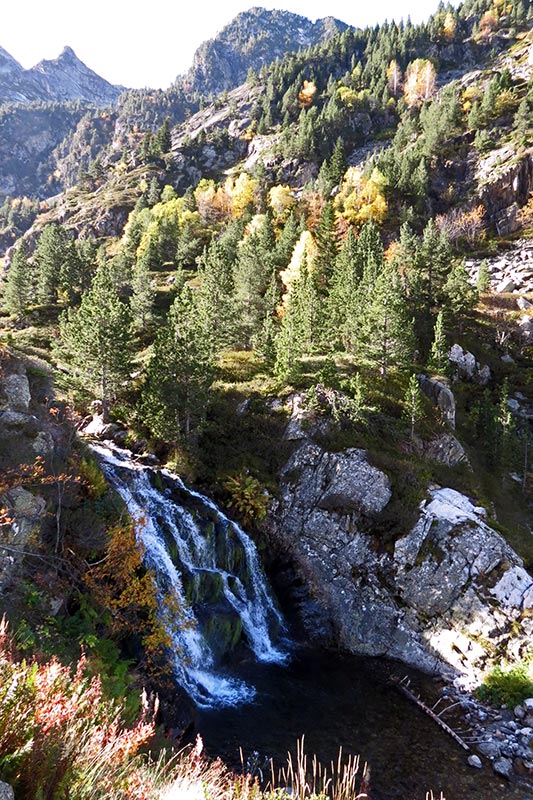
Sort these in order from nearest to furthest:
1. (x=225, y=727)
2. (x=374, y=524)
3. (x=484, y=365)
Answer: (x=225, y=727), (x=374, y=524), (x=484, y=365)

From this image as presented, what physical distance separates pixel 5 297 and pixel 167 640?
60.8 m

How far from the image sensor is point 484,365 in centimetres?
5147

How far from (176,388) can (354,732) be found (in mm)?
21272

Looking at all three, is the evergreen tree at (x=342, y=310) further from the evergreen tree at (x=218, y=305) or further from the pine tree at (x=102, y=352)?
the pine tree at (x=102, y=352)

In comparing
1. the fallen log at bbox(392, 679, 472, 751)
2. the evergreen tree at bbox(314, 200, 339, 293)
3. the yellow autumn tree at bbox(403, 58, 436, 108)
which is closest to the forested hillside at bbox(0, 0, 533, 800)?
the evergreen tree at bbox(314, 200, 339, 293)

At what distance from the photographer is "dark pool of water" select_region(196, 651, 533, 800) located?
16000 mm

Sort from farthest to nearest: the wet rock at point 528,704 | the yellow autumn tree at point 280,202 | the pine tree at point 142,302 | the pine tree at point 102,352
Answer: the yellow autumn tree at point 280,202, the pine tree at point 142,302, the pine tree at point 102,352, the wet rock at point 528,704

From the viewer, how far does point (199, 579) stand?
22.8 metres

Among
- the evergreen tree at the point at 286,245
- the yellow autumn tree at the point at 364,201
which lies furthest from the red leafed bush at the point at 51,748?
the yellow autumn tree at the point at 364,201

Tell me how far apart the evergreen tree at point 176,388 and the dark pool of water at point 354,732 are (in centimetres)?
1511

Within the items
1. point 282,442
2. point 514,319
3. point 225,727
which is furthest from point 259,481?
point 514,319

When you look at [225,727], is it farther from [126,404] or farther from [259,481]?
[126,404]

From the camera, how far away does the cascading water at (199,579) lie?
2022 centimetres

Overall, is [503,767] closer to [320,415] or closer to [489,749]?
[489,749]
